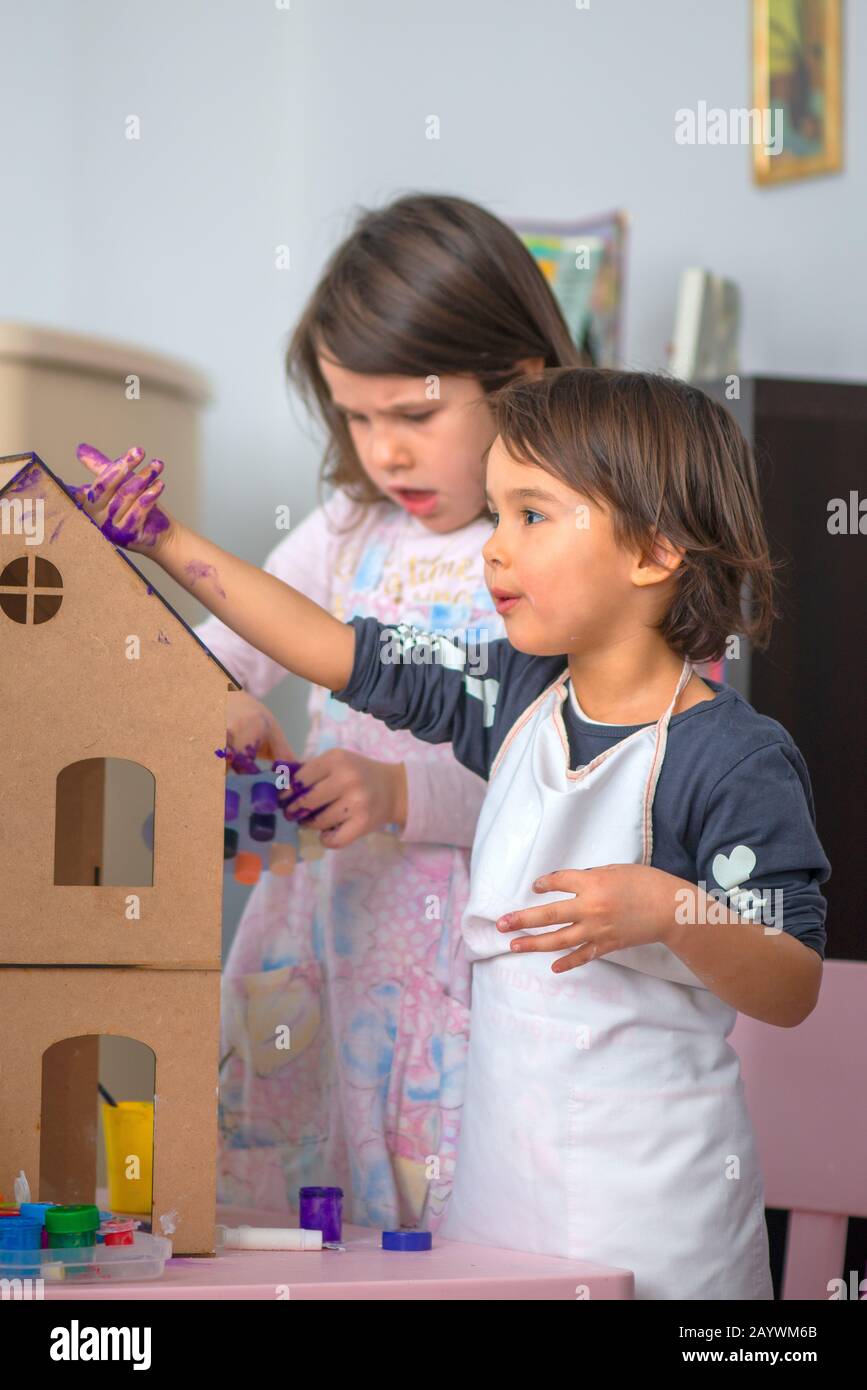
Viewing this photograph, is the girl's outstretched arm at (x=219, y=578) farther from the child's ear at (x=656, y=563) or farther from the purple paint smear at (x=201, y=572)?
the child's ear at (x=656, y=563)

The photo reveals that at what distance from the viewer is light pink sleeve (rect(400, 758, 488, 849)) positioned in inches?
45.9

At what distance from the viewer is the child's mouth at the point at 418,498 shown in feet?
4.16

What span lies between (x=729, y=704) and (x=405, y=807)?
303mm

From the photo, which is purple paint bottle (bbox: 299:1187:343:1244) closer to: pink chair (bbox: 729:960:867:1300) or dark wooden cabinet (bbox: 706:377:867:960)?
pink chair (bbox: 729:960:867:1300)

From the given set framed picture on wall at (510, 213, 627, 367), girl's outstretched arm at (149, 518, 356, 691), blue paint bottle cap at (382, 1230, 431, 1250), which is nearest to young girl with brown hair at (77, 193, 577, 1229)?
girl's outstretched arm at (149, 518, 356, 691)

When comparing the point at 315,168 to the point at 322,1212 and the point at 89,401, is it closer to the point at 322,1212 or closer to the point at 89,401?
the point at 89,401

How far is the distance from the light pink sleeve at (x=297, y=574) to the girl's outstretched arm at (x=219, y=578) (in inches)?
12.9

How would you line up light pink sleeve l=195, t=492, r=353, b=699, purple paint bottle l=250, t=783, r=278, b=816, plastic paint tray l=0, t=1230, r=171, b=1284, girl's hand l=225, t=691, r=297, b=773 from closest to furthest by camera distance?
plastic paint tray l=0, t=1230, r=171, b=1284
purple paint bottle l=250, t=783, r=278, b=816
girl's hand l=225, t=691, r=297, b=773
light pink sleeve l=195, t=492, r=353, b=699

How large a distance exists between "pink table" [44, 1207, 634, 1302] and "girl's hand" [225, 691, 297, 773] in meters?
0.40

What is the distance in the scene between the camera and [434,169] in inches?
84.4
